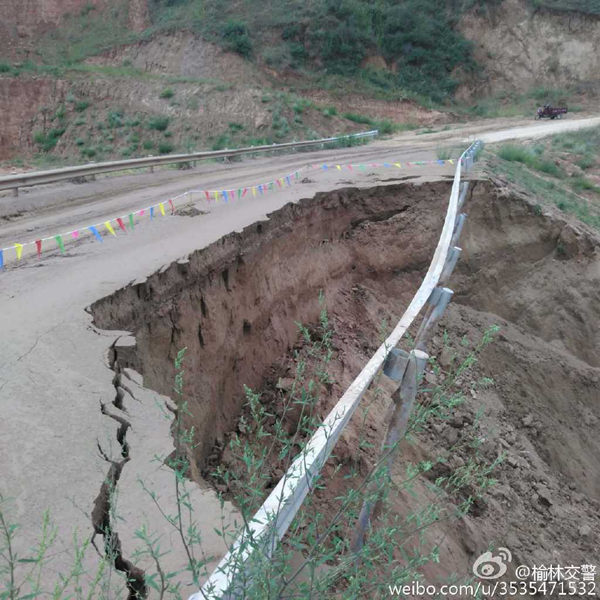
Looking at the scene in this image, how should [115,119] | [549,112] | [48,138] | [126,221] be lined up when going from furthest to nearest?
[549,112], [48,138], [115,119], [126,221]

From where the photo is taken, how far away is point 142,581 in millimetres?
2268

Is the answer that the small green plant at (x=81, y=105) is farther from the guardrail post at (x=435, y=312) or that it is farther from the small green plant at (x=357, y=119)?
the guardrail post at (x=435, y=312)

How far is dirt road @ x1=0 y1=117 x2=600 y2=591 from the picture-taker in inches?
107

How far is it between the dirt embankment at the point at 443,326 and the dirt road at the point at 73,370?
0.36 metres

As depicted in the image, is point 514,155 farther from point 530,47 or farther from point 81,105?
point 530,47

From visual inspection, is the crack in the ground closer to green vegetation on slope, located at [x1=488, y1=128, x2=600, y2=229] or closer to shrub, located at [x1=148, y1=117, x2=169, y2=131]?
green vegetation on slope, located at [x1=488, y1=128, x2=600, y2=229]

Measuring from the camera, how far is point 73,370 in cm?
396

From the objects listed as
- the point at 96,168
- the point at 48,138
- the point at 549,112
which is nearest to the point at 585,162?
the point at 549,112

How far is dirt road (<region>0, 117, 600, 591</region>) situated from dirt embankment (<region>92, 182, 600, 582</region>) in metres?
0.36

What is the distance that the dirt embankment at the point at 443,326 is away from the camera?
5.34m

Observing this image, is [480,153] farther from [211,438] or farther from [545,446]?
[211,438]

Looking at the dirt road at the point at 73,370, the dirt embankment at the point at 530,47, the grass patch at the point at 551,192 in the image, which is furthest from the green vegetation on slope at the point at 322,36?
the dirt road at the point at 73,370

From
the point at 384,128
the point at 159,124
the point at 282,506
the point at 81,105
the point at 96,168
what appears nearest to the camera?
the point at 282,506

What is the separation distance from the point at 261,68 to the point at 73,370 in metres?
33.8
